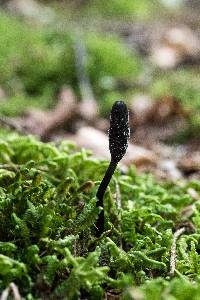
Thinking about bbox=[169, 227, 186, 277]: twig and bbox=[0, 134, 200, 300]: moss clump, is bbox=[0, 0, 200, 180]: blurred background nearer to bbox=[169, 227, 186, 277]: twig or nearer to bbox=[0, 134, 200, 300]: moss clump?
bbox=[0, 134, 200, 300]: moss clump

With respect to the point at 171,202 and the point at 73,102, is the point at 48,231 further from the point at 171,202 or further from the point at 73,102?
the point at 73,102

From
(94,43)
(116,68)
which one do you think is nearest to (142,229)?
(116,68)

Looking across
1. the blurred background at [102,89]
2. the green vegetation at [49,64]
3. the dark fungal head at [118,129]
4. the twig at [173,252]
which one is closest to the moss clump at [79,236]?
the twig at [173,252]

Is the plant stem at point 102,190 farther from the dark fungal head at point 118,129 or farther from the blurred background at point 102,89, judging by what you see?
the blurred background at point 102,89

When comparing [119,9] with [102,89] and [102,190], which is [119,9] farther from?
[102,190]

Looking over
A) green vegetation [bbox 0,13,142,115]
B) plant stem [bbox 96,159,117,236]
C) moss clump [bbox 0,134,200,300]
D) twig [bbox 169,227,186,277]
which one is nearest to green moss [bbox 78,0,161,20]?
green vegetation [bbox 0,13,142,115]

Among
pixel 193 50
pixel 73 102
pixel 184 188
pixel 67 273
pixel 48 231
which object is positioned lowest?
pixel 67 273
